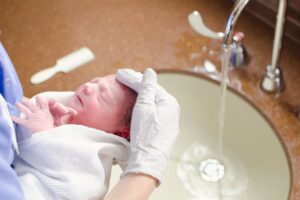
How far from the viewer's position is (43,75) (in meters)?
1.27

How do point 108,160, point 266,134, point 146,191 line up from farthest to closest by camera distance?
point 266,134, point 108,160, point 146,191

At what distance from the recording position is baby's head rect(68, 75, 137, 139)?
98cm

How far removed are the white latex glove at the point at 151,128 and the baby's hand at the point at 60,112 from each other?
0.13 m

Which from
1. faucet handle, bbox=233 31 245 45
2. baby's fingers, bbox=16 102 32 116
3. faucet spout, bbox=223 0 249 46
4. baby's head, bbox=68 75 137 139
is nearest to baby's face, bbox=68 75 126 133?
baby's head, bbox=68 75 137 139

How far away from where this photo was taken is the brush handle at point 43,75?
126 centimetres

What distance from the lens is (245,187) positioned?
125cm

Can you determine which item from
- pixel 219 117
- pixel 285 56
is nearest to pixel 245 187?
pixel 219 117

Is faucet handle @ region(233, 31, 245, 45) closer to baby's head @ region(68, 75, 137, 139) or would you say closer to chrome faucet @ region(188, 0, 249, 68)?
chrome faucet @ region(188, 0, 249, 68)

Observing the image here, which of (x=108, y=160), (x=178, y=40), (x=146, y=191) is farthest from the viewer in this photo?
(x=178, y=40)

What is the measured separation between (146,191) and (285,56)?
23.0 inches

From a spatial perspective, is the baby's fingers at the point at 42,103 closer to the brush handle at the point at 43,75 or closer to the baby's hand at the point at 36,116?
the baby's hand at the point at 36,116

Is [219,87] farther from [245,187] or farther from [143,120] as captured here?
[143,120]

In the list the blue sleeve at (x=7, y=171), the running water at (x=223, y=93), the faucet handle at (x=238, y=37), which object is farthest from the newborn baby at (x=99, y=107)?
the faucet handle at (x=238, y=37)

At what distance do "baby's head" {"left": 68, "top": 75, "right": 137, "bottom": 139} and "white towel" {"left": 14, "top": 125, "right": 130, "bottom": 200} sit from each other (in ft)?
0.17
